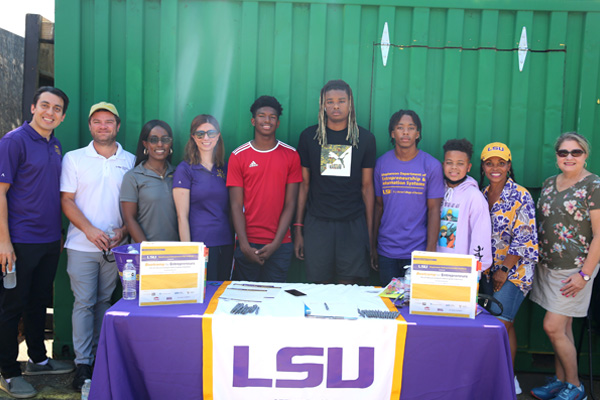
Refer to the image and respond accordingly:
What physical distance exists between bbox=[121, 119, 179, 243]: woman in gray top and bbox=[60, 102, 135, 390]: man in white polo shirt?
0.51 ft

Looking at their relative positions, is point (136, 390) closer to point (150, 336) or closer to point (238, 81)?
point (150, 336)

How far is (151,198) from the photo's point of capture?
2.83 meters

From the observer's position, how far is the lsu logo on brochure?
1.95 metres

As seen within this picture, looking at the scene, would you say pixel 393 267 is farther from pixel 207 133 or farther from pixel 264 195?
pixel 207 133

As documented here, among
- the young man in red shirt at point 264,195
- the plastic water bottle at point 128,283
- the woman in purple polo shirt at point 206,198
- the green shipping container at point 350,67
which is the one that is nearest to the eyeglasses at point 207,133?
the woman in purple polo shirt at point 206,198

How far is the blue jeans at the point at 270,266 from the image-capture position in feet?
10.0

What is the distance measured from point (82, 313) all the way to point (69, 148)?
4.45ft

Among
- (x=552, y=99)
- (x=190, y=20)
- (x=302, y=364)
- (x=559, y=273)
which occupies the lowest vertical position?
(x=302, y=364)

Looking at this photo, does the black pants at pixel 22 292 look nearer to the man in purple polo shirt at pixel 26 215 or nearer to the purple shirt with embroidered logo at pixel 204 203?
the man in purple polo shirt at pixel 26 215

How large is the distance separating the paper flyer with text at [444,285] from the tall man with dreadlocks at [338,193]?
90 cm

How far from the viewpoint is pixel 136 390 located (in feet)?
6.54

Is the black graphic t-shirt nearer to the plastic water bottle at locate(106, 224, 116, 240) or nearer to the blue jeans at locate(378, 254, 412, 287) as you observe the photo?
the blue jeans at locate(378, 254, 412, 287)

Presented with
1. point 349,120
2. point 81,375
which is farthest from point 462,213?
point 81,375

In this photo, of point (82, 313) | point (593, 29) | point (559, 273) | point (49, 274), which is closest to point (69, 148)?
point (49, 274)
